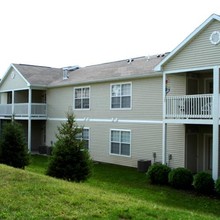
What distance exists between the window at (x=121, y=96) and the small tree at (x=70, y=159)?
872 cm

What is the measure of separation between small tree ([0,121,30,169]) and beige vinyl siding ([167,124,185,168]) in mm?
7297

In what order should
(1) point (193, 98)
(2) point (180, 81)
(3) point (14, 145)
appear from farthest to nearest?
(2) point (180, 81) → (3) point (14, 145) → (1) point (193, 98)

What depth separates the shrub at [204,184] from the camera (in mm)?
14445

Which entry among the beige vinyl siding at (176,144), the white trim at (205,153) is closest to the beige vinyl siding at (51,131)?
the beige vinyl siding at (176,144)

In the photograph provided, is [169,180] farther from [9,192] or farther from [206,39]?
[9,192]

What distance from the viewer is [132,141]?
71.8ft

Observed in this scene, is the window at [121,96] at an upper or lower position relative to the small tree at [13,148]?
upper

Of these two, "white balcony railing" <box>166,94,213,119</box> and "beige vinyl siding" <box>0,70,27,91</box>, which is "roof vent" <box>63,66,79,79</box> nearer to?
"beige vinyl siding" <box>0,70,27,91</box>

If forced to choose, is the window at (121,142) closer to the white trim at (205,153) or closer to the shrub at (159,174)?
the white trim at (205,153)

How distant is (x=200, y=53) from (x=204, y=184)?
5.81 metres

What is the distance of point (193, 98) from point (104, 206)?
33.9 feet

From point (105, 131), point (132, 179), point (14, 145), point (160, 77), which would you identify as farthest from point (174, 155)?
point (14, 145)

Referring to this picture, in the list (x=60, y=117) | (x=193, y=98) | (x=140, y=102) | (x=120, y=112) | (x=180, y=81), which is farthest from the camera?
(x=60, y=117)

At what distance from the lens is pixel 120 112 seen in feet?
75.2
